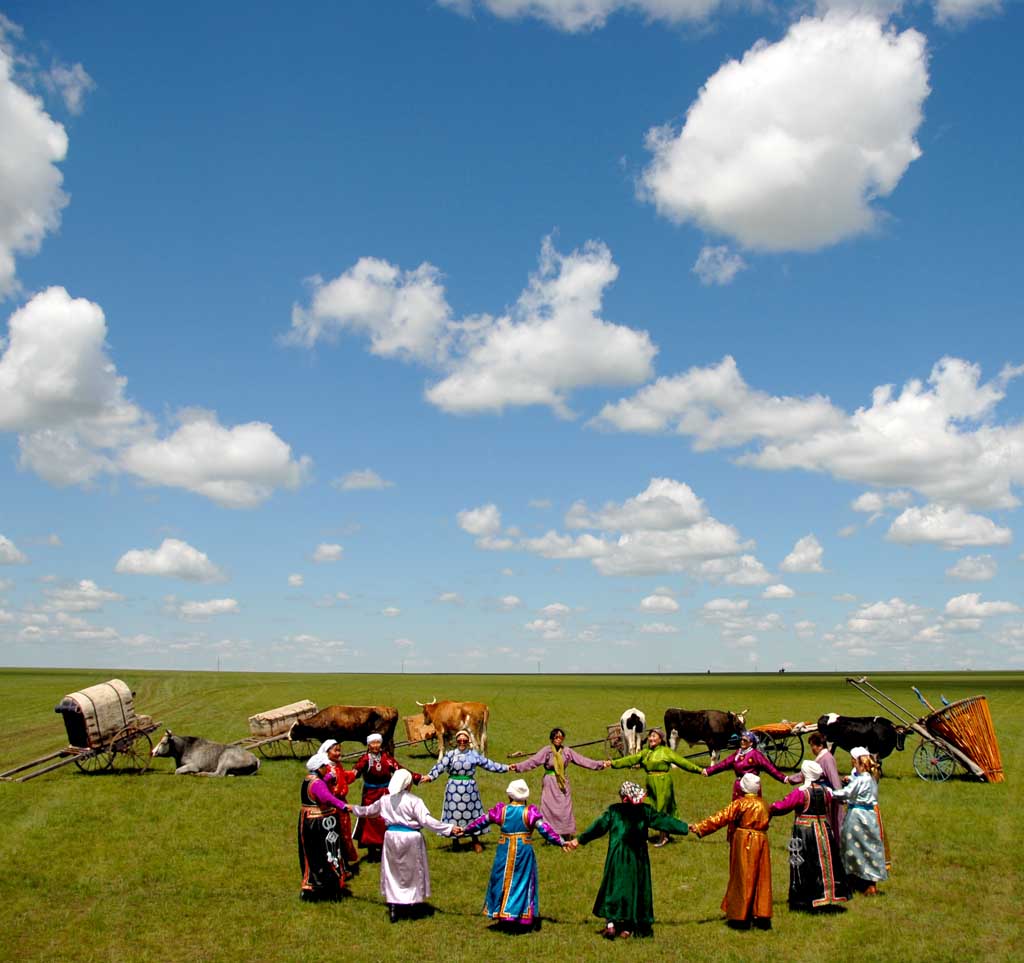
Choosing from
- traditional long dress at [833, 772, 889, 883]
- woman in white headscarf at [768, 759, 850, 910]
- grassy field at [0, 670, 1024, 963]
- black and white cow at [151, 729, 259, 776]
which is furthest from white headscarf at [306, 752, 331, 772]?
black and white cow at [151, 729, 259, 776]

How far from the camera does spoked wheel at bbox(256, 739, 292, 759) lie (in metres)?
28.5

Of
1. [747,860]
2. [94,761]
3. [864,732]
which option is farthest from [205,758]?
[864,732]

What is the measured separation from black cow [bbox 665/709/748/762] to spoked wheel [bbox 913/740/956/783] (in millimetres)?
4591

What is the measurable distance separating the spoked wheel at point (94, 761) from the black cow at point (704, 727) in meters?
15.3

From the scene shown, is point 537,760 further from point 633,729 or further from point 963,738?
point 963,738

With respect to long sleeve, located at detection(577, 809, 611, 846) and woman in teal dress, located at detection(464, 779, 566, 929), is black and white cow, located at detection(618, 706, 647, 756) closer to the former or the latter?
long sleeve, located at detection(577, 809, 611, 846)

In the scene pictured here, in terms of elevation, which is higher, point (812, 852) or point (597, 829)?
point (597, 829)

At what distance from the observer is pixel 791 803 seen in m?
12.2

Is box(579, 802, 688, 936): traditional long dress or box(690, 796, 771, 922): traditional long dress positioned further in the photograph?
box(690, 796, 771, 922): traditional long dress

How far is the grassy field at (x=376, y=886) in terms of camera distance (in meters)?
11.0

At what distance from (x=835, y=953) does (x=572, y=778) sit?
1425 cm

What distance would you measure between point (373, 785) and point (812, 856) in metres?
7.07

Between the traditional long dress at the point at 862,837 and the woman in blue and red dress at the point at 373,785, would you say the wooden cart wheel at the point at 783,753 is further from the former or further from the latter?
the woman in blue and red dress at the point at 373,785

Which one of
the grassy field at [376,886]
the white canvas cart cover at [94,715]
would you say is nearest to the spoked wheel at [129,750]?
the white canvas cart cover at [94,715]
